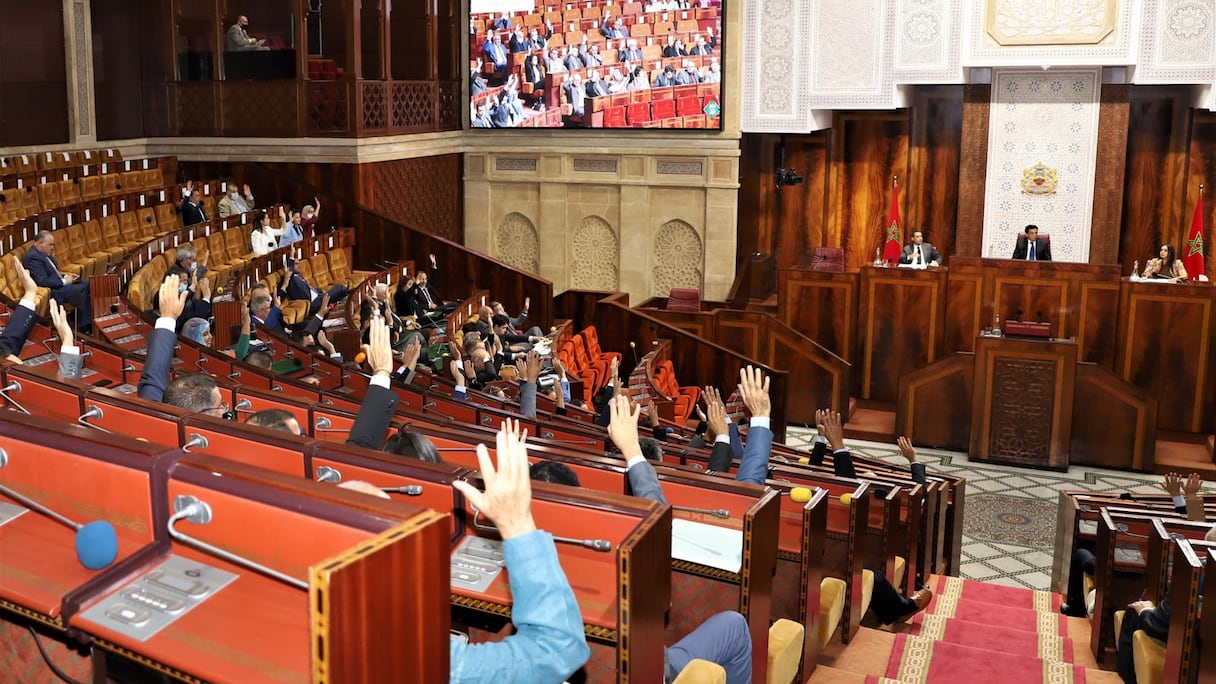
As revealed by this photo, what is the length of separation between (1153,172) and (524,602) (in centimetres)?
1275

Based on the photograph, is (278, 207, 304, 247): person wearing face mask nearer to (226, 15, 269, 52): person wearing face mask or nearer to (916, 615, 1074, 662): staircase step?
(226, 15, 269, 52): person wearing face mask

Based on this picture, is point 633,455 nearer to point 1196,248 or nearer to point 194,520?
point 194,520

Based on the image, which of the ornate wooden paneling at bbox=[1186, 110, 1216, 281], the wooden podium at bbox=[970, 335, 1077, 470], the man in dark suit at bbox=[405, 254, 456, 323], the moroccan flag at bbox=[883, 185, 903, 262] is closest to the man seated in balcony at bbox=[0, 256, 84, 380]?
the man in dark suit at bbox=[405, 254, 456, 323]

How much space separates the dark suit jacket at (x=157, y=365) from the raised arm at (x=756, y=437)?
197 centimetres

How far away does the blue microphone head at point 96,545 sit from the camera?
202 cm

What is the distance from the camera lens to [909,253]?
12102 millimetres

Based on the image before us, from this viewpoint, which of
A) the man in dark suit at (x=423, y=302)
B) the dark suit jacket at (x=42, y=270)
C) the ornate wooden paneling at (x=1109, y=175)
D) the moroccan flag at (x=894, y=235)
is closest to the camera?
the dark suit jacket at (x=42, y=270)

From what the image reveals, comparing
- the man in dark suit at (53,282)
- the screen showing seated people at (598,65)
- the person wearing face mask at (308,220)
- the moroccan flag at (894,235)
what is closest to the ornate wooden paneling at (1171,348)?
the moroccan flag at (894,235)

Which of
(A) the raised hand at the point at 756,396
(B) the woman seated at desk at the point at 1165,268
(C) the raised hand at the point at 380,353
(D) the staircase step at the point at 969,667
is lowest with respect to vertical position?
(D) the staircase step at the point at 969,667

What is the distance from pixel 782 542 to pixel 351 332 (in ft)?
18.7

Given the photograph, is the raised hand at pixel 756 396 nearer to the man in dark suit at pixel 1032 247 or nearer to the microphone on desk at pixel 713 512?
the microphone on desk at pixel 713 512

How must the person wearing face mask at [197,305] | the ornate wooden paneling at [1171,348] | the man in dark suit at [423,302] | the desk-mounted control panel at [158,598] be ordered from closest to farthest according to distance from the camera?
Result: the desk-mounted control panel at [158,598] < the person wearing face mask at [197,305] < the ornate wooden paneling at [1171,348] < the man in dark suit at [423,302]

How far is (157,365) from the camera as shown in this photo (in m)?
3.90

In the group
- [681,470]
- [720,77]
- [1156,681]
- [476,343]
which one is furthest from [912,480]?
[720,77]
